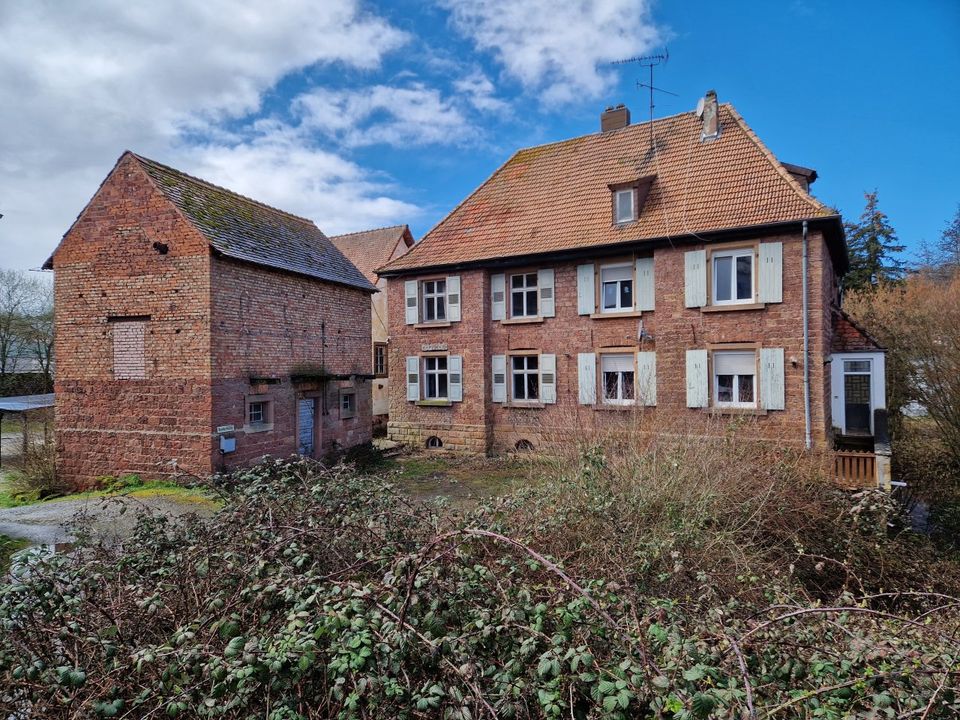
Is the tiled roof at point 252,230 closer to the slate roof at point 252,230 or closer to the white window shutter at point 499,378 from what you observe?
the slate roof at point 252,230

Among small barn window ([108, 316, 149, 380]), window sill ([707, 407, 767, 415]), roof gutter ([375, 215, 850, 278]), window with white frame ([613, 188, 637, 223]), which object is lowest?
window sill ([707, 407, 767, 415])

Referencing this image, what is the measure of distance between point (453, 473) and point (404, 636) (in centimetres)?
1232

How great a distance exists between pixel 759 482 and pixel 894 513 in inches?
98.5

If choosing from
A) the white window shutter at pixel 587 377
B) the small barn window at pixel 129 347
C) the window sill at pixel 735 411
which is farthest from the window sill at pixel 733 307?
the small barn window at pixel 129 347

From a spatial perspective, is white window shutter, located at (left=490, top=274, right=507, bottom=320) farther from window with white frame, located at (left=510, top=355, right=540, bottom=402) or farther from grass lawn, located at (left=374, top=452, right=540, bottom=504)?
grass lawn, located at (left=374, top=452, right=540, bottom=504)

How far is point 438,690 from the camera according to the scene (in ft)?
7.93

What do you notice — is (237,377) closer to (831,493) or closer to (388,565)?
(388,565)

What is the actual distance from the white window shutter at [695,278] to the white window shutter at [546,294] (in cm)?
391

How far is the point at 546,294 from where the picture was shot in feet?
52.9

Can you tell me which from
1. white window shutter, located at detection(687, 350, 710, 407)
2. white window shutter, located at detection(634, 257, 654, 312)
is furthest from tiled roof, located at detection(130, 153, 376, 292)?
white window shutter, located at detection(687, 350, 710, 407)

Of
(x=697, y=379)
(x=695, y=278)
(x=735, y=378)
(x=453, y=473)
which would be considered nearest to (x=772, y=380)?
(x=735, y=378)

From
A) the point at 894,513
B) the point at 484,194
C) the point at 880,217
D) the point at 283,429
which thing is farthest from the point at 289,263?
the point at 880,217

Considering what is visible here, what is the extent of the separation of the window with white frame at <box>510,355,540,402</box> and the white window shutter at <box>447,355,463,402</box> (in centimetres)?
177

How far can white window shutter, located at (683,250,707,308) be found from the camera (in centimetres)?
1372
